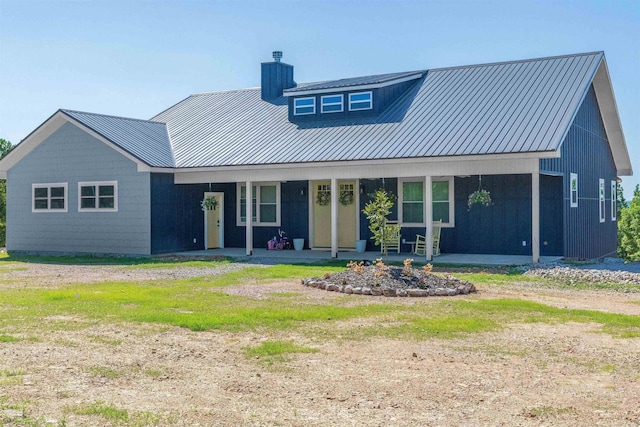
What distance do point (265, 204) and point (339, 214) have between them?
260cm

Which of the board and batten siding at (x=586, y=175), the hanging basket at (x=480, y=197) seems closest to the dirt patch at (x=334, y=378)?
the hanging basket at (x=480, y=197)

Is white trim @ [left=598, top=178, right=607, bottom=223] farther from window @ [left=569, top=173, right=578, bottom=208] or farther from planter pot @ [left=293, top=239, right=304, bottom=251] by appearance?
planter pot @ [left=293, top=239, right=304, bottom=251]

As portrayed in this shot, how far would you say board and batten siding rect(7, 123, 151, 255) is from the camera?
20219 millimetres

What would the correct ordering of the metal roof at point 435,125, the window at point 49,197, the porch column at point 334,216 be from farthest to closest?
the window at point 49,197, the porch column at point 334,216, the metal roof at point 435,125

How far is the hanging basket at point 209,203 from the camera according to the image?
21297 mm

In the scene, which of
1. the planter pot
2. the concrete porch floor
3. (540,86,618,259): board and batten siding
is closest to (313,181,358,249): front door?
the planter pot

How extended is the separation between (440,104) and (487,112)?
6.14 feet

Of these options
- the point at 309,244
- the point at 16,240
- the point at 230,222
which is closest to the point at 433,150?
the point at 309,244

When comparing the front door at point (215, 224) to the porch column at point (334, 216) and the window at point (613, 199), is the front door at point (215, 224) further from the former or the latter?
the window at point (613, 199)

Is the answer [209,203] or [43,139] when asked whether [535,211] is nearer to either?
[209,203]

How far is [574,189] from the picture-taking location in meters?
18.9

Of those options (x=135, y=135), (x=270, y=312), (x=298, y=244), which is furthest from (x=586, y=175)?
(x=270, y=312)

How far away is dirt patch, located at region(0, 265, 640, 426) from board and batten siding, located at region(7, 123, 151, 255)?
11.9 meters

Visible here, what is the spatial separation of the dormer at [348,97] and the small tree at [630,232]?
2753 centimetres
